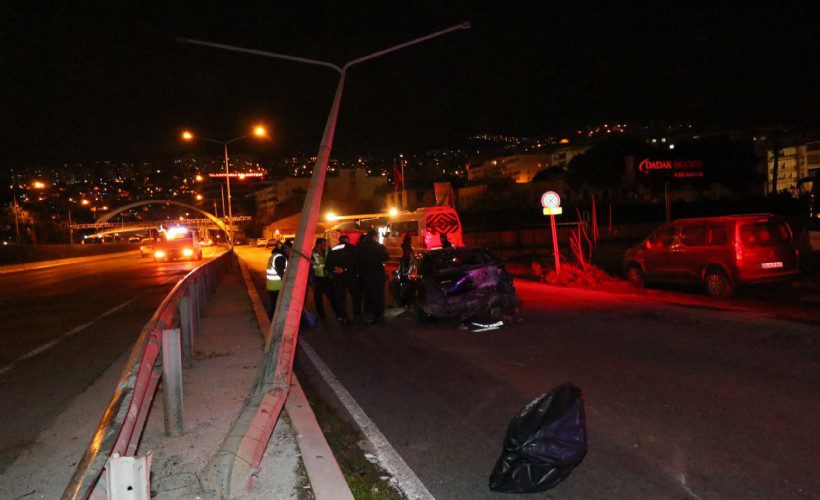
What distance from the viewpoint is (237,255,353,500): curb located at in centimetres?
418

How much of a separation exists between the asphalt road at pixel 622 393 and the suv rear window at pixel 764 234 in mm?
1973

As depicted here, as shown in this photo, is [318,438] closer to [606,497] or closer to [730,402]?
[606,497]

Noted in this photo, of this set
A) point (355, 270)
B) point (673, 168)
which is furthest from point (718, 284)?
point (673, 168)

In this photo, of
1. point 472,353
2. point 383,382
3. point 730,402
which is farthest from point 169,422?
point 730,402

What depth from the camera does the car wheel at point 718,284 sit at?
13047mm

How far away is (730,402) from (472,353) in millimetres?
3559

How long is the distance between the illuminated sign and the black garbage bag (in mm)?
19552

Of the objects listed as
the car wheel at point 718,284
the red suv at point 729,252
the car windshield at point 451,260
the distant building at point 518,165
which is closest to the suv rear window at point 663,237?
the red suv at point 729,252

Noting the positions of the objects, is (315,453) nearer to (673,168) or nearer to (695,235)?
(695,235)

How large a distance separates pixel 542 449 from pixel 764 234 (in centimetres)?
1090

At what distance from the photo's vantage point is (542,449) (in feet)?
13.6

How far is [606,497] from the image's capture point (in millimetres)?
4109

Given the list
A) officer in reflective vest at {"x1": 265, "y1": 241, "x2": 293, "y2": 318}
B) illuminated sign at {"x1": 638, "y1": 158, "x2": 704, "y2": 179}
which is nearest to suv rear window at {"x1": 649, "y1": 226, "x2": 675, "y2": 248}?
illuminated sign at {"x1": 638, "y1": 158, "x2": 704, "y2": 179}

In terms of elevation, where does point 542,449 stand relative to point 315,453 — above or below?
above
